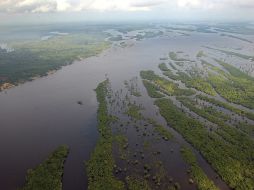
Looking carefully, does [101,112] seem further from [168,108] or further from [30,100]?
[30,100]

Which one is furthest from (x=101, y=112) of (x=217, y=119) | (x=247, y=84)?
(x=247, y=84)

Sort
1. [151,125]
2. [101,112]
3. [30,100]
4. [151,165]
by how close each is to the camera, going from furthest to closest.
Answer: [30,100] < [101,112] < [151,125] < [151,165]

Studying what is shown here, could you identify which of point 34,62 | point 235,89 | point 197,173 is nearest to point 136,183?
point 197,173

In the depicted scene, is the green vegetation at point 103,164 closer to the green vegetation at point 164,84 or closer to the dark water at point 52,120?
the dark water at point 52,120

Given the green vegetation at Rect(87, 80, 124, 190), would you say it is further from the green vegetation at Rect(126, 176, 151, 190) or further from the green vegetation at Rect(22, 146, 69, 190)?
the green vegetation at Rect(22, 146, 69, 190)

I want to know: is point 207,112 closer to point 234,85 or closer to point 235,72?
point 234,85

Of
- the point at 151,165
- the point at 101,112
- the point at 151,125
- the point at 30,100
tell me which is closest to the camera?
the point at 151,165

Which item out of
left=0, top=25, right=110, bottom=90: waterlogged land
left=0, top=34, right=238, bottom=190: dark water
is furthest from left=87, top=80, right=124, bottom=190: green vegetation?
left=0, top=25, right=110, bottom=90: waterlogged land
